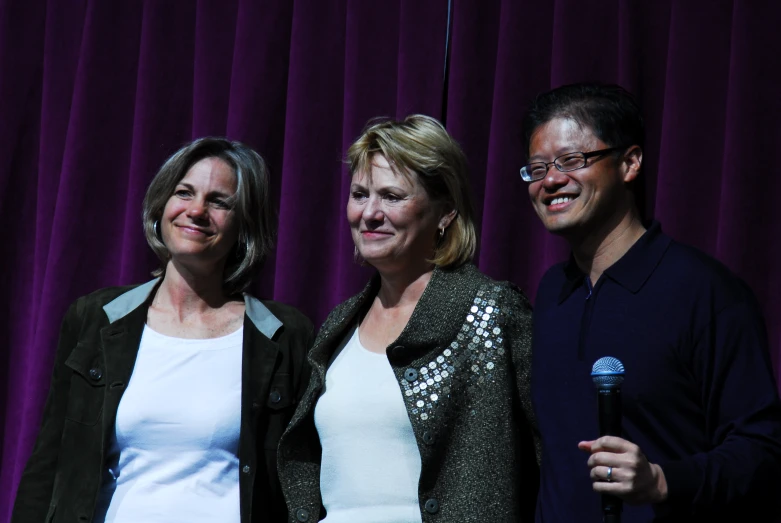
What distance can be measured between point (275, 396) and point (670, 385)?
105 centimetres

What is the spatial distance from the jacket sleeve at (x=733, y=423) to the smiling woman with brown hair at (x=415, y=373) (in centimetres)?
50

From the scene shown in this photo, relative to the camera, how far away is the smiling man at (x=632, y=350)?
1670 mm

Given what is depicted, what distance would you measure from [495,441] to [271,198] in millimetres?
999

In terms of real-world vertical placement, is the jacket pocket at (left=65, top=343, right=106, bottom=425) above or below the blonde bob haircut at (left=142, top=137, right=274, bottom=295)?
below

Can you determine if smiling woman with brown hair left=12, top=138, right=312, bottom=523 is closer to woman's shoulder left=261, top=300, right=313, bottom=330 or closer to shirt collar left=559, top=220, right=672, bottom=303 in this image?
woman's shoulder left=261, top=300, right=313, bottom=330

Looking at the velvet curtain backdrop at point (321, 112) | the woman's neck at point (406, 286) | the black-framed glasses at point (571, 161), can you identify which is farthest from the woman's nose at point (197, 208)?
the black-framed glasses at point (571, 161)

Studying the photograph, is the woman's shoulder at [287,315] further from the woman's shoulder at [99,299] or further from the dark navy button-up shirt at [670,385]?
the dark navy button-up shirt at [670,385]

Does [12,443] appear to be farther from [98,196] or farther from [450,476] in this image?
[450,476]

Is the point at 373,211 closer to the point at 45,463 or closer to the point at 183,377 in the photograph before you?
the point at 183,377

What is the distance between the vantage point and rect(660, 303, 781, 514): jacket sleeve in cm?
166

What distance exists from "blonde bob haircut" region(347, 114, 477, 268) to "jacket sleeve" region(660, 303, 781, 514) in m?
0.72

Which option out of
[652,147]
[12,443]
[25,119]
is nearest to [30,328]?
[12,443]

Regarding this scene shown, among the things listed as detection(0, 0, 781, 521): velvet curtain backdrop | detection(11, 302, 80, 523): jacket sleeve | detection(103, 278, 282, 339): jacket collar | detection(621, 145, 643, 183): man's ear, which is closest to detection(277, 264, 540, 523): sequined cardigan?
detection(103, 278, 282, 339): jacket collar

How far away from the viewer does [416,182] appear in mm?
2336
